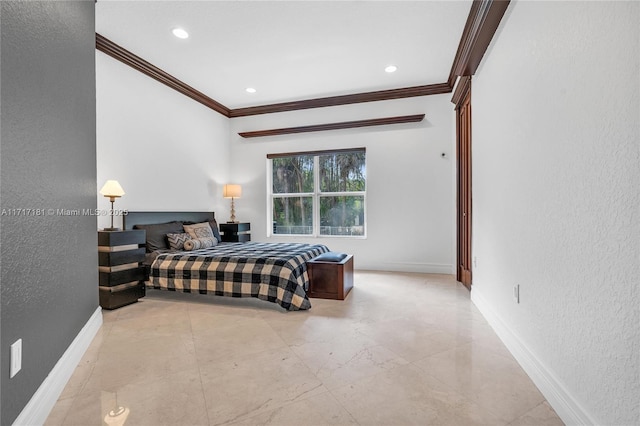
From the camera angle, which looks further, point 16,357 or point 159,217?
point 159,217

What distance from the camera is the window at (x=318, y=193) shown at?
5.25 metres

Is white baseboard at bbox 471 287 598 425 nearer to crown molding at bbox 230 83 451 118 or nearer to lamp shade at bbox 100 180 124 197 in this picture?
crown molding at bbox 230 83 451 118

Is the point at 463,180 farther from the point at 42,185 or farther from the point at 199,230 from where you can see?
the point at 42,185

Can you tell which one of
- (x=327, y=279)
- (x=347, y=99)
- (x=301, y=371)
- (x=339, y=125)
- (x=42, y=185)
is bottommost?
(x=301, y=371)

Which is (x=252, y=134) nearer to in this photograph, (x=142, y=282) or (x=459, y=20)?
(x=142, y=282)

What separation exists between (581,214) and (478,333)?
1.42m

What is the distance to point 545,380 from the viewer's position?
165cm

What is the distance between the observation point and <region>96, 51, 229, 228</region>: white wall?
11.7 feet

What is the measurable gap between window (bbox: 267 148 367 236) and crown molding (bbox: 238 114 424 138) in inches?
15.2

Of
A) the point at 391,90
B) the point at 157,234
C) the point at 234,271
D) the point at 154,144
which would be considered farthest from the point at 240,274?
the point at 391,90

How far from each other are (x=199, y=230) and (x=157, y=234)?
1.91 feet

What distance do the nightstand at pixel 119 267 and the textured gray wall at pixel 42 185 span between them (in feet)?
2.34

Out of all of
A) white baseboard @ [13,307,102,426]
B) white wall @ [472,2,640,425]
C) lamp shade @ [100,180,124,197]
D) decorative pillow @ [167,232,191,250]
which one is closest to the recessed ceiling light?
lamp shade @ [100,180,124,197]

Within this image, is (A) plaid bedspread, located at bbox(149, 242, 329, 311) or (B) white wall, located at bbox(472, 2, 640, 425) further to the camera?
(A) plaid bedspread, located at bbox(149, 242, 329, 311)
